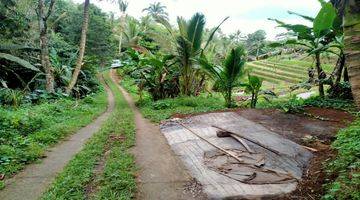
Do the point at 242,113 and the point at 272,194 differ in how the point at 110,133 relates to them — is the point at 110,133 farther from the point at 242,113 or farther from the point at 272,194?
the point at 272,194

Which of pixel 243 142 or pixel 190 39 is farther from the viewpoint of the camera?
pixel 190 39

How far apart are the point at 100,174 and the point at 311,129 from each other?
162 inches

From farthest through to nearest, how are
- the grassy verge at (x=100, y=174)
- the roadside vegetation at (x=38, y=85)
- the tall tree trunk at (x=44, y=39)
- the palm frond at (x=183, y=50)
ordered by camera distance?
the tall tree trunk at (x=44, y=39)
the palm frond at (x=183, y=50)
the roadside vegetation at (x=38, y=85)
the grassy verge at (x=100, y=174)

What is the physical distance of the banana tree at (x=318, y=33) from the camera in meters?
8.28

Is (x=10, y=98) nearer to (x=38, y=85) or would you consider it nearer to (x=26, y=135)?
(x=38, y=85)

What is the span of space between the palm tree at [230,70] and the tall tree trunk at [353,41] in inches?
247

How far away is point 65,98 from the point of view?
13.8 meters

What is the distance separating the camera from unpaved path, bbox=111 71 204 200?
414 centimetres

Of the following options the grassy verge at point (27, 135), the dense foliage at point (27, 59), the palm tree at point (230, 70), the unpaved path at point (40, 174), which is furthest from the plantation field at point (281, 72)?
the unpaved path at point (40, 174)

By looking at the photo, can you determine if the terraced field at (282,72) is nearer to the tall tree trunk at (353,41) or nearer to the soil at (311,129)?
the soil at (311,129)

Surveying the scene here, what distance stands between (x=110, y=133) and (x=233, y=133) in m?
2.76

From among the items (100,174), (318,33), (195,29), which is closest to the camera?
(100,174)

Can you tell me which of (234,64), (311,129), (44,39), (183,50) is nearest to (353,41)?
(311,129)

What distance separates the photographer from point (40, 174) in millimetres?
4914
